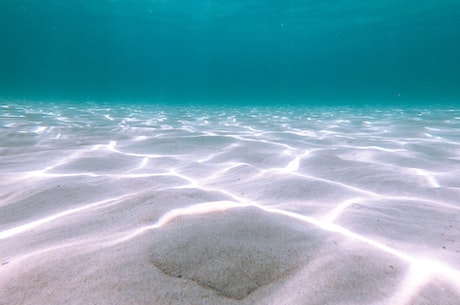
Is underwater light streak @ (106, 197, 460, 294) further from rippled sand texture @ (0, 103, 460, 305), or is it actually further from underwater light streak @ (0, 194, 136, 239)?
underwater light streak @ (0, 194, 136, 239)

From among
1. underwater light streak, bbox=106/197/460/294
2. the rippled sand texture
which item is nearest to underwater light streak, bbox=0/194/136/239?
the rippled sand texture

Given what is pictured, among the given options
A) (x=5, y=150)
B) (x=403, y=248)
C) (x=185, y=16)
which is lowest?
(x=5, y=150)

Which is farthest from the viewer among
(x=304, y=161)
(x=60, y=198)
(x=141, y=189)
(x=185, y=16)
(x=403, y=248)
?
(x=185, y=16)

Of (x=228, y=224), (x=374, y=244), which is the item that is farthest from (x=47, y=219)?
(x=374, y=244)

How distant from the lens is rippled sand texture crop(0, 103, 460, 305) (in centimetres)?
120

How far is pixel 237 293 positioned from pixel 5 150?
4.53 meters

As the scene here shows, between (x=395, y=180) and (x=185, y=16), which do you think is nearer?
(x=395, y=180)

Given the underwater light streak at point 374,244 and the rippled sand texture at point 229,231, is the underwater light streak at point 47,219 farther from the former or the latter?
the underwater light streak at point 374,244

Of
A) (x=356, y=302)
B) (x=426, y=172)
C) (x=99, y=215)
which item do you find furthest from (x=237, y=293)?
(x=426, y=172)

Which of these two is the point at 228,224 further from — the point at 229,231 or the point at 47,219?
the point at 47,219

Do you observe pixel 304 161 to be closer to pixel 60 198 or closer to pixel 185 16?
pixel 60 198

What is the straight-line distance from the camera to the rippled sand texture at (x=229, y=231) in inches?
47.4

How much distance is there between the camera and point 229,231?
1.65 metres

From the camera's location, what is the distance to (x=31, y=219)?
1.97 meters
